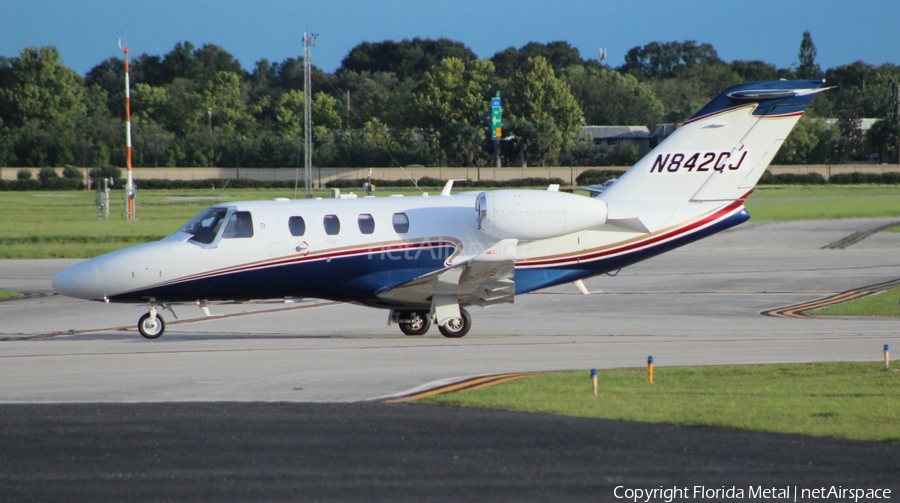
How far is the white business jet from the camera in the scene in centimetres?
1927

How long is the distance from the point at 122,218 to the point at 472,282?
47.8 metres

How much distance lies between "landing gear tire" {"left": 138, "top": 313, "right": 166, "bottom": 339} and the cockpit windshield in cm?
195

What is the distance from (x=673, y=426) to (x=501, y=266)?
8199 millimetres

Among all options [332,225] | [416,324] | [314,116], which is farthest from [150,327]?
[314,116]

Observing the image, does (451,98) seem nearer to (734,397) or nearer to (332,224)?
(332,224)

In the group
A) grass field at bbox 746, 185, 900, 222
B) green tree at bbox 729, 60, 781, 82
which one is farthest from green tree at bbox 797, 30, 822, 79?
grass field at bbox 746, 185, 900, 222

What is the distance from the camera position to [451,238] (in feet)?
64.8

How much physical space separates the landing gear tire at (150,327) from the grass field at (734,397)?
9189 mm

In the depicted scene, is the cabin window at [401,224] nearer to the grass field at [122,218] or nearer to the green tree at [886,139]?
the grass field at [122,218]

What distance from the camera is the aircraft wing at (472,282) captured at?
60.8 ft

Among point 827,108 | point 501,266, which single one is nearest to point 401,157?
point 827,108

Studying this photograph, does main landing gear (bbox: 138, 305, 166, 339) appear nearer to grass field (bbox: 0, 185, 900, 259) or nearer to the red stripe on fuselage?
the red stripe on fuselage

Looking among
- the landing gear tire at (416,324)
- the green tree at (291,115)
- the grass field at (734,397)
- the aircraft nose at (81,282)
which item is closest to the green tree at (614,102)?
the green tree at (291,115)

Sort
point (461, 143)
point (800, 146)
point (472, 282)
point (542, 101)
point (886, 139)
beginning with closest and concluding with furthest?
point (472, 282) < point (886, 139) < point (461, 143) < point (800, 146) < point (542, 101)
